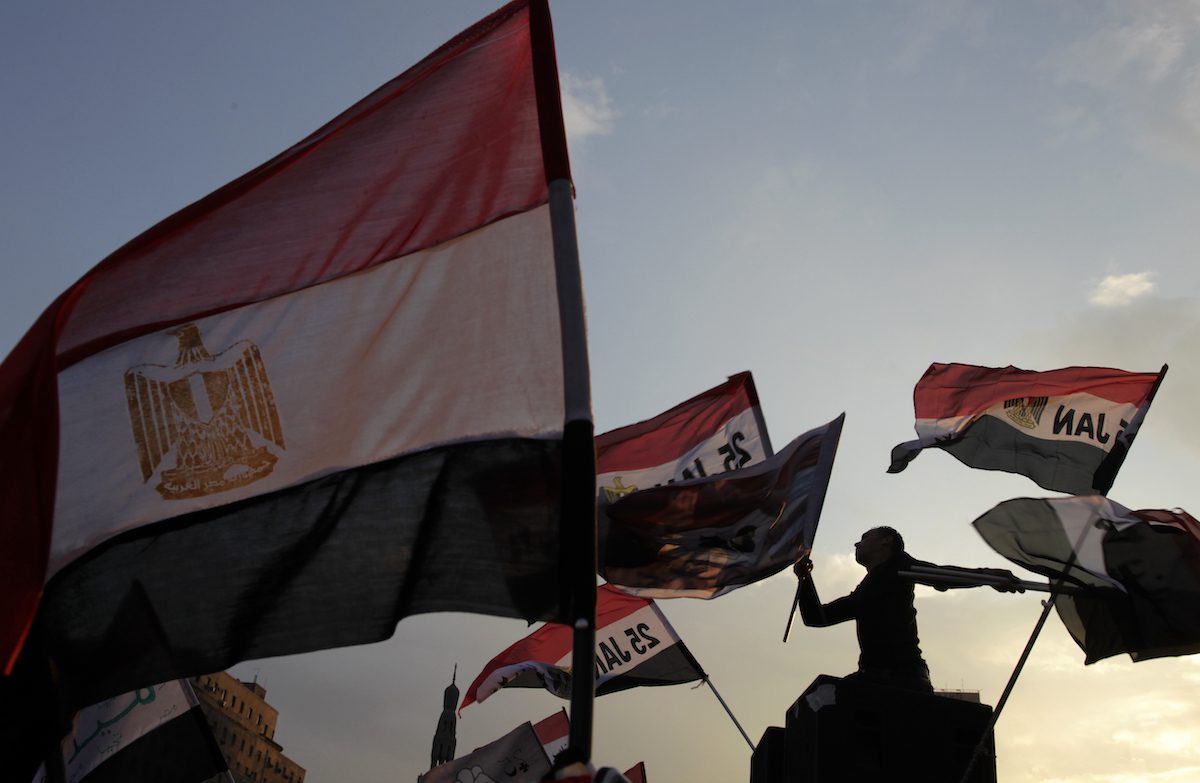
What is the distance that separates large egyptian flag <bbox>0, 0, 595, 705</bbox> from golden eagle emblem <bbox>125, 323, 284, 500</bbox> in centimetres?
1

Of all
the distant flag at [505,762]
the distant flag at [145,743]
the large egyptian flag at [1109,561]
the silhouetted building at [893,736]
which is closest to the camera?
the silhouetted building at [893,736]

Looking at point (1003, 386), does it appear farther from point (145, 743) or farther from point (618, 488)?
point (145, 743)

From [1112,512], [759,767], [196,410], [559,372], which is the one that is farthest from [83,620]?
[1112,512]

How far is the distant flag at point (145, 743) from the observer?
8562 mm

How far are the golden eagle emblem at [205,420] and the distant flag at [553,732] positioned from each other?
12.9m

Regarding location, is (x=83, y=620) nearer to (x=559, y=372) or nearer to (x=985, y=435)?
(x=559, y=372)

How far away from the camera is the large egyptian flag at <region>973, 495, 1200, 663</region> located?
306 inches

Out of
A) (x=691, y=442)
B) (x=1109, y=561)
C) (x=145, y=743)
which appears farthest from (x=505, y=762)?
(x=1109, y=561)

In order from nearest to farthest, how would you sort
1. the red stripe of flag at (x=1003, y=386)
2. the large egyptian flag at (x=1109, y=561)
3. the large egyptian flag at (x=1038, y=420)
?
the large egyptian flag at (x=1109, y=561) < the large egyptian flag at (x=1038, y=420) < the red stripe of flag at (x=1003, y=386)

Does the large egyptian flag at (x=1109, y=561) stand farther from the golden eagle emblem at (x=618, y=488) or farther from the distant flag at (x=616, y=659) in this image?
the distant flag at (x=616, y=659)

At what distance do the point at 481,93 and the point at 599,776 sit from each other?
3.76 m

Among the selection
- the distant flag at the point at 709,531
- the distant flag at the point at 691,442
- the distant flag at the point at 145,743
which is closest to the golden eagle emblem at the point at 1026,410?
the distant flag at the point at 691,442

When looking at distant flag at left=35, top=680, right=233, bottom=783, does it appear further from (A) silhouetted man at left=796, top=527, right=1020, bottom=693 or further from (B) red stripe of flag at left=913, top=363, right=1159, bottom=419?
(B) red stripe of flag at left=913, top=363, right=1159, bottom=419

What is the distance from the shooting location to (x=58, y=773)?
4465 millimetres
